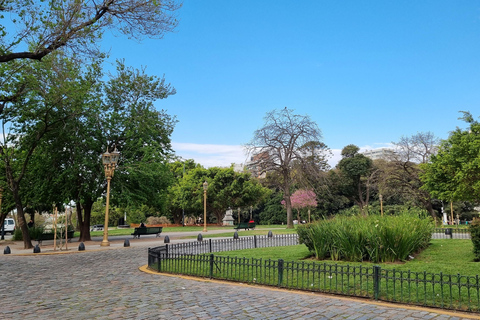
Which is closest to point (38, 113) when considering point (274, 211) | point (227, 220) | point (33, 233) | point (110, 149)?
point (110, 149)

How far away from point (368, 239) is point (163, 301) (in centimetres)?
619

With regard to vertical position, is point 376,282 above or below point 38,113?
below

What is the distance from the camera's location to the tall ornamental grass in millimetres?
10727

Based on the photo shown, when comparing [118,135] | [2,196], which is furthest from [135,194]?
[2,196]

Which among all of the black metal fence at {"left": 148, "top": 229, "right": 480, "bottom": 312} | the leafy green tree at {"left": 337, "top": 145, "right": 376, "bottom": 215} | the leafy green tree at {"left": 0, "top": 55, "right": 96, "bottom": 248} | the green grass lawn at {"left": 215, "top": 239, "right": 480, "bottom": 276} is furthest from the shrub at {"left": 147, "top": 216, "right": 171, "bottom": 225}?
the black metal fence at {"left": 148, "top": 229, "right": 480, "bottom": 312}

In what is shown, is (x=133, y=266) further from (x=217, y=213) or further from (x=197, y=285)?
(x=217, y=213)

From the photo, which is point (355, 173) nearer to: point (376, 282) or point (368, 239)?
point (368, 239)

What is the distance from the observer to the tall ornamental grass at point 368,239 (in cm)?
1073

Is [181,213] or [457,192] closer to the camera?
[457,192]

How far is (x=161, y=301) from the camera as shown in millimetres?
7590

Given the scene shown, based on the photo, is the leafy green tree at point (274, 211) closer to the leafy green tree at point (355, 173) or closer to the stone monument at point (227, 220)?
the stone monument at point (227, 220)

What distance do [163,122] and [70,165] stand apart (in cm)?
755

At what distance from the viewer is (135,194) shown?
82.5 ft

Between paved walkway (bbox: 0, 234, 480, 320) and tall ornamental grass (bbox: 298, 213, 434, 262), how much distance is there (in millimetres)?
3348
